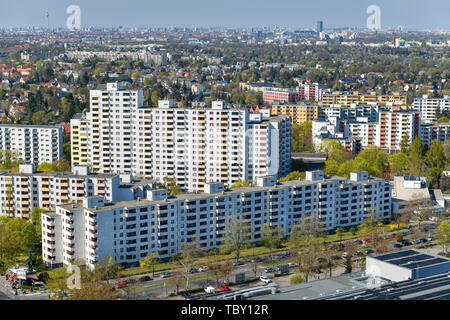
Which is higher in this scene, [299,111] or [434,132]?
[299,111]

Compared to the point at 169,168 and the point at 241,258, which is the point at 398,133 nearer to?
the point at 169,168

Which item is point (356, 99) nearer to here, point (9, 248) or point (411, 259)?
point (9, 248)

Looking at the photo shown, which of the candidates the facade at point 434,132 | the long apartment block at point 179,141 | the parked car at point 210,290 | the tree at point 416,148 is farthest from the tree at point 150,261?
the facade at point 434,132

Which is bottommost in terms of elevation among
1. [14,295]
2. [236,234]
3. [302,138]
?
[14,295]

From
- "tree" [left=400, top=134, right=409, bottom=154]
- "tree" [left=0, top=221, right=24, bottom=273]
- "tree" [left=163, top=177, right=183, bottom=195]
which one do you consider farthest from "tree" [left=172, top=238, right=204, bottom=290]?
"tree" [left=400, top=134, right=409, bottom=154]

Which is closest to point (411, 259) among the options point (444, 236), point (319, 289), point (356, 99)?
point (319, 289)

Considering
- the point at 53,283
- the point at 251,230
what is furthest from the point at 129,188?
the point at 53,283
